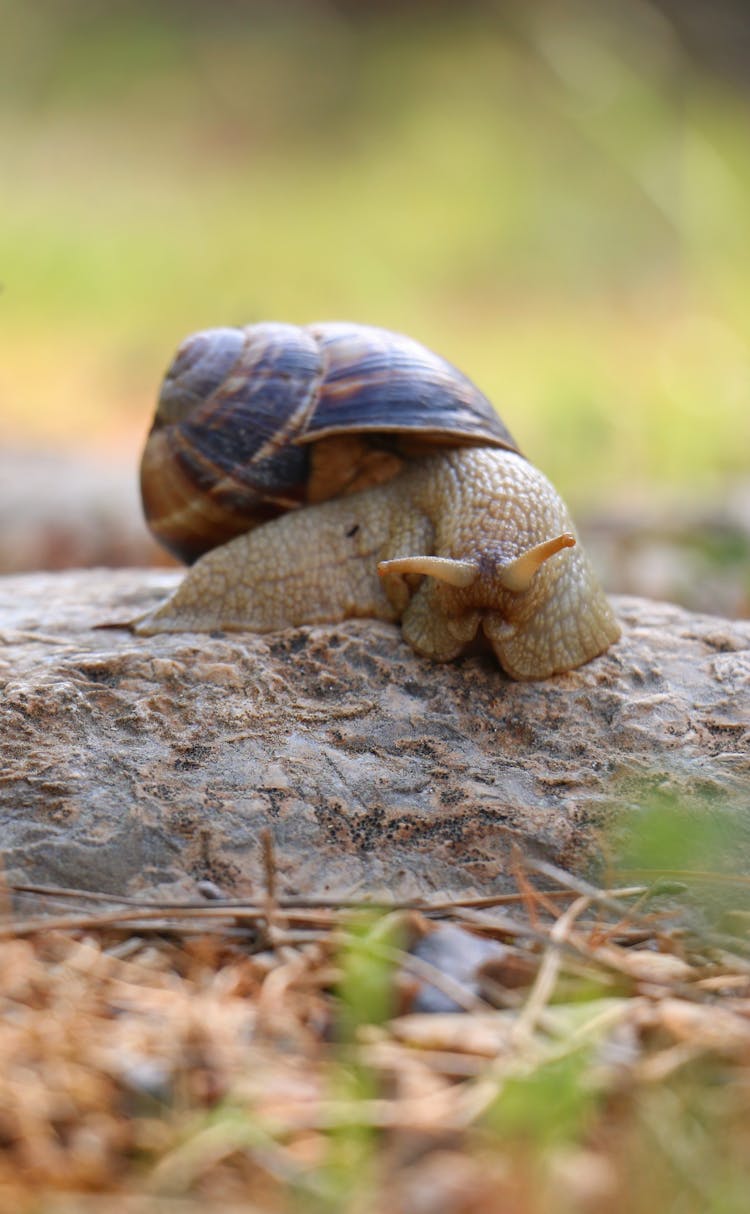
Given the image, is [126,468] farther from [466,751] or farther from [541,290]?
[466,751]

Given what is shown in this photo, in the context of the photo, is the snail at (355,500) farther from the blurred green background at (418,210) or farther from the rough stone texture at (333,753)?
the blurred green background at (418,210)

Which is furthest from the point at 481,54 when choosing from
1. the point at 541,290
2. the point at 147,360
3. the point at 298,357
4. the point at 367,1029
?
the point at 367,1029

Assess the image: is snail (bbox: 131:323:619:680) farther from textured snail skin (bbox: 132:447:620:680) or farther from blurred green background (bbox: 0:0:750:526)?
blurred green background (bbox: 0:0:750:526)

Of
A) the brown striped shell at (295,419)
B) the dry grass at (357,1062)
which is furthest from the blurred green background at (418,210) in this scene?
the dry grass at (357,1062)

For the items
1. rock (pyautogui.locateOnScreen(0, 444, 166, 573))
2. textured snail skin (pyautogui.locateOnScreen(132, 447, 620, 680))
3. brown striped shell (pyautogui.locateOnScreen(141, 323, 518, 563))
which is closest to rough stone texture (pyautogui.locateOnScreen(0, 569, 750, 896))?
textured snail skin (pyautogui.locateOnScreen(132, 447, 620, 680))

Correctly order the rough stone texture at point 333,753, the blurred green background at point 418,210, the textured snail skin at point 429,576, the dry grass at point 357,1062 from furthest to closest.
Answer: the blurred green background at point 418,210
the textured snail skin at point 429,576
the rough stone texture at point 333,753
the dry grass at point 357,1062

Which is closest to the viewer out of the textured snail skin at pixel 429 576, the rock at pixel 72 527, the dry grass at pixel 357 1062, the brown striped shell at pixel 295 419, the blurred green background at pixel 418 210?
the dry grass at pixel 357 1062
